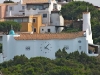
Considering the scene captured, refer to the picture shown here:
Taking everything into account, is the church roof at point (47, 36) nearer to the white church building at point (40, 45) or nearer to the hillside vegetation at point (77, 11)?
the white church building at point (40, 45)

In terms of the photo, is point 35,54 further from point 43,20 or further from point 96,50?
point 43,20

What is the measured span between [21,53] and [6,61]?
4.59 ft

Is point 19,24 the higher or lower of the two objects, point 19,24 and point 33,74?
the higher

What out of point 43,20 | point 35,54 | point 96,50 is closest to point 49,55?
point 35,54

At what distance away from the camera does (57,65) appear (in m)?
48.5

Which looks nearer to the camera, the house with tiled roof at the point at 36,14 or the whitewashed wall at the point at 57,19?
the house with tiled roof at the point at 36,14

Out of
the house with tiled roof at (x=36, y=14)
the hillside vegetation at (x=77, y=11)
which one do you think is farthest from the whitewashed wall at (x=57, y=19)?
the hillside vegetation at (x=77, y=11)

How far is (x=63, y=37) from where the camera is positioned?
168 feet

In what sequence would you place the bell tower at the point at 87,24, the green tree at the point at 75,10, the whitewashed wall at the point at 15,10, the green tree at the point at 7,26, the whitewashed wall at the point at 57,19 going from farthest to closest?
1. the whitewashed wall at the point at 15,10
2. the whitewashed wall at the point at 57,19
3. the green tree at the point at 75,10
4. the green tree at the point at 7,26
5. the bell tower at the point at 87,24

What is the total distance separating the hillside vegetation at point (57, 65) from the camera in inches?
1818

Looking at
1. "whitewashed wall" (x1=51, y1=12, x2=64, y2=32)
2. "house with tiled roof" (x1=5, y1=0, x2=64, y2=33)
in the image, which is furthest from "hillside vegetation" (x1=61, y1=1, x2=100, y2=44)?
"house with tiled roof" (x1=5, y1=0, x2=64, y2=33)

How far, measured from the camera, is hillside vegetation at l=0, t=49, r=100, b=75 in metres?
46.2

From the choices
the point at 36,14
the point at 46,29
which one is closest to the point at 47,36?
the point at 46,29

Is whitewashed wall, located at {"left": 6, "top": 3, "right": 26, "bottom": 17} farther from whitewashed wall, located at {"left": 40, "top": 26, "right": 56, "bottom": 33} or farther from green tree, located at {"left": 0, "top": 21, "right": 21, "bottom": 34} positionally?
green tree, located at {"left": 0, "top": 21, "right": 21, "bottom": 34}
